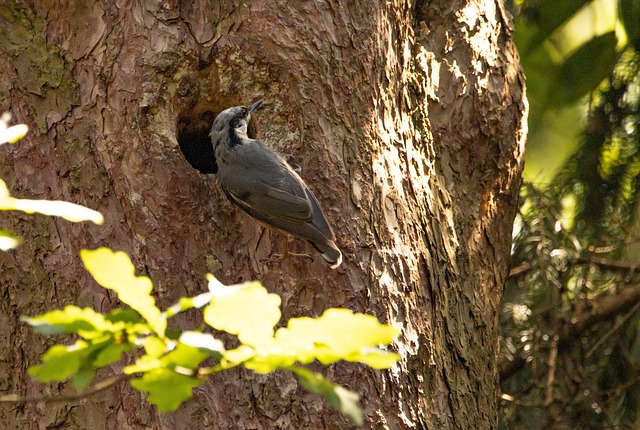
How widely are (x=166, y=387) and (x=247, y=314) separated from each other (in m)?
0.15

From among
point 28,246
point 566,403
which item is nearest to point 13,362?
point 28,246

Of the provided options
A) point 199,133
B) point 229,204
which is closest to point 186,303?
point 229,204

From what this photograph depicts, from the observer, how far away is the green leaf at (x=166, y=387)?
43.5 inches

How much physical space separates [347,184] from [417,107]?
0.48 metres

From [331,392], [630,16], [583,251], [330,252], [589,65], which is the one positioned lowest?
[331,392]

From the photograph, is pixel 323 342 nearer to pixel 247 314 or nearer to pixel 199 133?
pixel 247 314

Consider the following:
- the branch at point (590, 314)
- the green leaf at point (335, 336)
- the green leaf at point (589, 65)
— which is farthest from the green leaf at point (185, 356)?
the green leaf at point (589, 65)

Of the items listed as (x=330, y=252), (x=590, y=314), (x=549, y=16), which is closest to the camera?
(x=330, y=252)

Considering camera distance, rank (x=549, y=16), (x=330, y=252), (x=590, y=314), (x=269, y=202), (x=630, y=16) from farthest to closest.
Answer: (x=549, y=16)
(x=630, y=16)
(x=590, y=314)
(x=269, y=202)
(x=330, y=252)

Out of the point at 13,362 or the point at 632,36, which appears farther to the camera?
the point at 632,36

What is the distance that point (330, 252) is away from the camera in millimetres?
2498

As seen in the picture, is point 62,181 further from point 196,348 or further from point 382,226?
point 196,348

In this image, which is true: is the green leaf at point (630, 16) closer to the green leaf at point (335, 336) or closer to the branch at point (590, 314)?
the branch at point (590, 314)

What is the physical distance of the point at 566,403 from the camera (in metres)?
3.58
